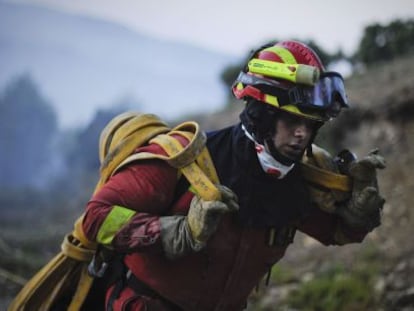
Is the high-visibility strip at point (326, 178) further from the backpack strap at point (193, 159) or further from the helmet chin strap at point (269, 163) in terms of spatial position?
the backpack strap at point (193, 159)

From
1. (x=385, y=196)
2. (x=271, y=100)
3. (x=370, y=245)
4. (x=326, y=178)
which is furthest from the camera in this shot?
(x=385, y=196)

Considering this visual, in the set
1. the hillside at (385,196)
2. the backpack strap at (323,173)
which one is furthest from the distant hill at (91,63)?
the backpack strap at (323,173)

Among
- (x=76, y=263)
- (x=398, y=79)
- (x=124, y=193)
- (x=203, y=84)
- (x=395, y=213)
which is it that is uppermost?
(x=124, y=193)

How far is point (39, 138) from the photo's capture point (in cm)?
2655

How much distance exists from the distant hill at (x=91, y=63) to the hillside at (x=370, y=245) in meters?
18.1

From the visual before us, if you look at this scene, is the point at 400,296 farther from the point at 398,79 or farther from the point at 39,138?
the point at 39,138

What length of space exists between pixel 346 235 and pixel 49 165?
2493cm

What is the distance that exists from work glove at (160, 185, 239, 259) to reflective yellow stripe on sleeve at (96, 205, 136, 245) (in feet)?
0.49

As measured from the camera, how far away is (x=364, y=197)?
9.20 ft

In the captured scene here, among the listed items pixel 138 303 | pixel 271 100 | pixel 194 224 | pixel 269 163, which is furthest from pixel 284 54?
pixel 138 303

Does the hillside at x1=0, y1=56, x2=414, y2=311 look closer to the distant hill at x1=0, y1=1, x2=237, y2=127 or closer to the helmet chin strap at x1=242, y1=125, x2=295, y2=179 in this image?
the helmet chin strap at x1=242, y1=125, x2=295, y2=179

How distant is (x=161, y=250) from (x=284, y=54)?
41.9 inches

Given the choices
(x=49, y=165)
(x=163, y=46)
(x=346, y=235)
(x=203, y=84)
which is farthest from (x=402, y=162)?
(x=163, y=46)

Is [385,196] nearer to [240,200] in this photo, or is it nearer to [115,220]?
[240,200]
